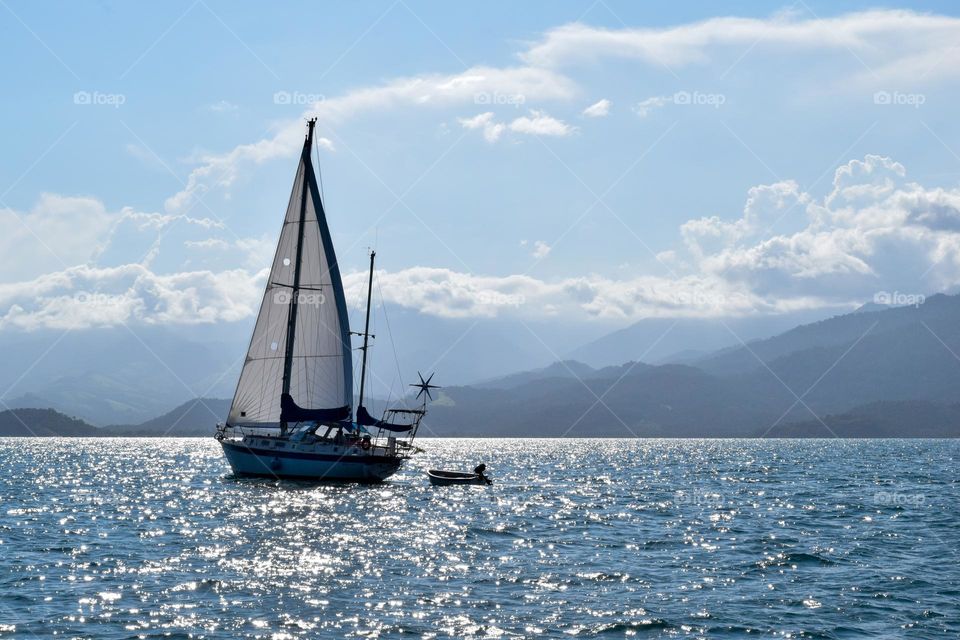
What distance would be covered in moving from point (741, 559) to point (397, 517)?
80.4ft

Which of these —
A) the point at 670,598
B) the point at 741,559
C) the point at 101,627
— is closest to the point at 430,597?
the point at 670,598

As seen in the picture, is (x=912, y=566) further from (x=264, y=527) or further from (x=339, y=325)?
(x=339, y=325)

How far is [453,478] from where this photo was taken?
87.8 m

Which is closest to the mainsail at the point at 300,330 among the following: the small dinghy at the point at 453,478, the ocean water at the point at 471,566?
the ocean water at the point at 471,566

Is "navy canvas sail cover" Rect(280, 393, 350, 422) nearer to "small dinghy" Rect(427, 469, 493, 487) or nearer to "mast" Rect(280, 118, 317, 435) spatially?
"mast" Rect(280, 118, 317, 435)

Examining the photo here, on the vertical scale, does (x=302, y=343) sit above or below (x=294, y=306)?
below

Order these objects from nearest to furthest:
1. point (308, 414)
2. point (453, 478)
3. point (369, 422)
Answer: point (308, 414) < point (369, 422) < point (453, 478)

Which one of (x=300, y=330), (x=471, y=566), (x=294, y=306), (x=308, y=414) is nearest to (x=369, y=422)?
(x=308, y=414)

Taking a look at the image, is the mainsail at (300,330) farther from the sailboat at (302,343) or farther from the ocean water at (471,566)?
the ocean water at (471,566)

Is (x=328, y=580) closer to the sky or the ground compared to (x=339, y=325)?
closer to the ground

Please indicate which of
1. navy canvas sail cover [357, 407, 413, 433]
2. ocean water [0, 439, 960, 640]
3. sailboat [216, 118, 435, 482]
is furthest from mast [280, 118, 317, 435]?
ocean water [0, 439, 960, 640]

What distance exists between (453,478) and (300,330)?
2115 centimetres

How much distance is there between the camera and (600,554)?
4322cm

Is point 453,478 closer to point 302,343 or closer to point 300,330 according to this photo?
point 302,343
